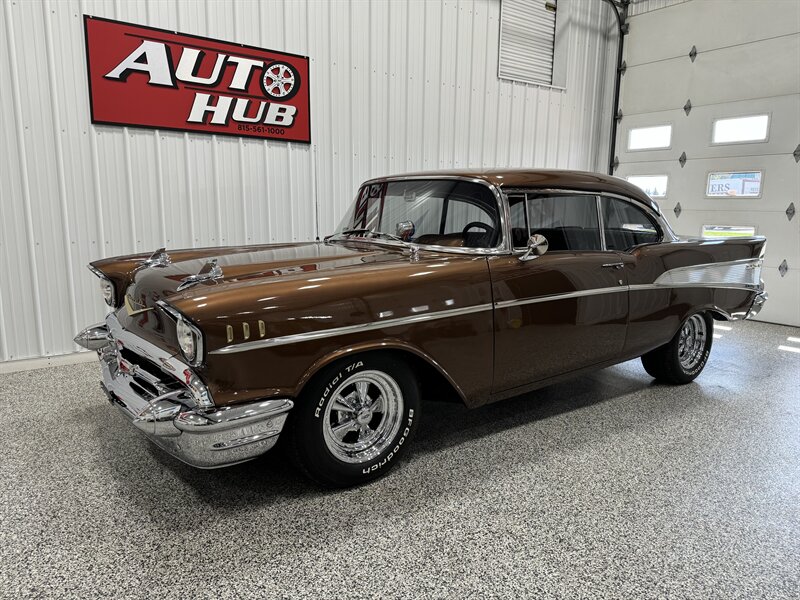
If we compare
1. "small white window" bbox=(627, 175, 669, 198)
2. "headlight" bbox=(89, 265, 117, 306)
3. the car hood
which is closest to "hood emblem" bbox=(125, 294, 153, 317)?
the car hood

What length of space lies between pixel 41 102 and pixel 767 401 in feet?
19.1

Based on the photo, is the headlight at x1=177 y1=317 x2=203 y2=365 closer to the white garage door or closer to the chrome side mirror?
the chrome side mirror

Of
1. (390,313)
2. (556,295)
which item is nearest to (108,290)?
(390,313)

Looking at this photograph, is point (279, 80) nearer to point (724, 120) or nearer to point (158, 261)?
point (158, 261)

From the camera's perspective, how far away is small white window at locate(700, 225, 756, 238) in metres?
6.81

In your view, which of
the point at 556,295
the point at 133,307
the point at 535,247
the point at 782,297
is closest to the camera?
the point at 133,307

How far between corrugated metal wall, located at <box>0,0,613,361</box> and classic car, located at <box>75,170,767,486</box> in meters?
1.63

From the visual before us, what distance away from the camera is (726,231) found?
7.01 meters

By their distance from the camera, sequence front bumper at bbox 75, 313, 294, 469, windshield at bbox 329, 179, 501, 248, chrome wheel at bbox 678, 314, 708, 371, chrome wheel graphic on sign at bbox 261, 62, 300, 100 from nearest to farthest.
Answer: front bumper at bbox 75, 313, 294, 469 < windshield at bbox 329, 179, 501, 248 < chrome wheel at bbox 678, 314, 708, 371 < chrome wheel graphic on sign at bbox 261, 62, 300, 100

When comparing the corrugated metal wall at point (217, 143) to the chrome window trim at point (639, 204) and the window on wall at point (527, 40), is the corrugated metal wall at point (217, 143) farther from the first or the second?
the chrome window trim at point (639, 204)

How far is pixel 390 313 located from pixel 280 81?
3.60 meters

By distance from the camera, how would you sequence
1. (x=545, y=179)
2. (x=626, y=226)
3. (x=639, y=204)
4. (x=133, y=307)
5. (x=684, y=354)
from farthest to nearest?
(x=684, y=354)
(x=639, y=204)
(x=626, y=226)
(x=545, y=179)
(x=133, y=307)

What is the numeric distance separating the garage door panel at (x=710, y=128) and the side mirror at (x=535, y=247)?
5.49 m

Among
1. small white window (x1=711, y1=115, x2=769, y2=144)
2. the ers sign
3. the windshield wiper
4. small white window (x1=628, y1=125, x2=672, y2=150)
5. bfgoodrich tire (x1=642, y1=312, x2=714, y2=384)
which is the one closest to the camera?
the windshield wiper
